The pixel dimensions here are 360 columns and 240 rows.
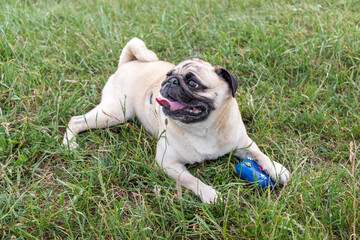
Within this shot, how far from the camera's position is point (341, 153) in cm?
346

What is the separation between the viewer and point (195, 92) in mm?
3025

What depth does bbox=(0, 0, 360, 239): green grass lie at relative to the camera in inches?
108

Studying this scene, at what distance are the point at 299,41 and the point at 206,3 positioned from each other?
181 centimetres

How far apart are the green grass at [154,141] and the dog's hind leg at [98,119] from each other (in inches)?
3.8

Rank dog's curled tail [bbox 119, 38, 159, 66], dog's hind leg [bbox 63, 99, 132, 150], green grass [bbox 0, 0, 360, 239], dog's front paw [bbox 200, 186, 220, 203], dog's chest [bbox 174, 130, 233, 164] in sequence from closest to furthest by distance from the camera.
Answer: green grass [bbox 0, 0, 360, 239]
dog's front paw [bbox 200, 186, 220, 203]
dog's chest [bbox 174, 130, 233, 164]
dog's hind leg [bbox 63, 99, 132, 150]
dog's curled tail [bbox 119, 38, 159, 66]

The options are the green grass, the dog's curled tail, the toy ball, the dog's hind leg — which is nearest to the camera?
the green grass

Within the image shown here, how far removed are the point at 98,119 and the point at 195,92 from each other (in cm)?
131

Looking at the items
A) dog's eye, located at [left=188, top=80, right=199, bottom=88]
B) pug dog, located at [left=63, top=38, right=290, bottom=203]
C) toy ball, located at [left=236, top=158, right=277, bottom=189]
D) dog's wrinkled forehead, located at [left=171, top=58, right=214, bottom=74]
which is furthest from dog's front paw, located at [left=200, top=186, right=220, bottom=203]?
dog's wrinkled forehead, located at [left=171, top=58, right=214, bottom=74]

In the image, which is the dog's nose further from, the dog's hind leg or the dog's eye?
the dog's hind leg

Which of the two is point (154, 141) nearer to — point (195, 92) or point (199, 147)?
point (199, 147)

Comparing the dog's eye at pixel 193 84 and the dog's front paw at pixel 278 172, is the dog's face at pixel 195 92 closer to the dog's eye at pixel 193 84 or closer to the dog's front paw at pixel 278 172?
the dog's eye at pixel 193 84

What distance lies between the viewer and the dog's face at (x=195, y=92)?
118 inches

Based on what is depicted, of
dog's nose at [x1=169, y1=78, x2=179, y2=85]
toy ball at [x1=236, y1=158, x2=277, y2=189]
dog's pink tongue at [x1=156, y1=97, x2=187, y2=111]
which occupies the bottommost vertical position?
toy ball at [x1=236, y1=158, x2=277, y2=189]

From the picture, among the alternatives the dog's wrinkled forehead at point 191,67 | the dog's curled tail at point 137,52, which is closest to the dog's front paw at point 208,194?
the dog's wrinkled forehead at point 191,67
